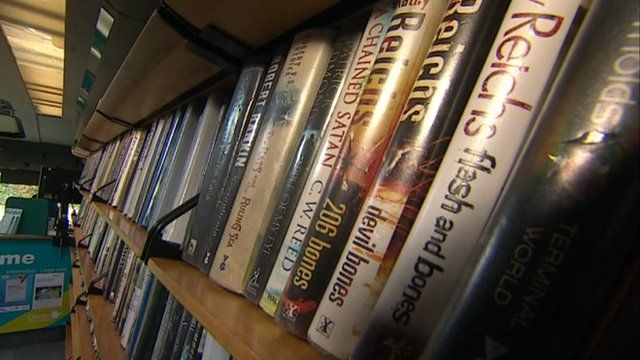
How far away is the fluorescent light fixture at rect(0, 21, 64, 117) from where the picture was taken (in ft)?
6.67

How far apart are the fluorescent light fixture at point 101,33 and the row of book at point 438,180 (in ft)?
4.58

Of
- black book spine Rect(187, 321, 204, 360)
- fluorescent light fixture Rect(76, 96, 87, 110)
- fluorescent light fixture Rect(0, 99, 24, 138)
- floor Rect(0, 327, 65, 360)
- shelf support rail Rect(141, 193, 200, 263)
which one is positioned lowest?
floor Rect(0, 327, 65, 360)

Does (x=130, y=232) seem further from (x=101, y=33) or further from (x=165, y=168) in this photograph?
(x=101, y=33)

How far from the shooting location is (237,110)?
21.0 inches

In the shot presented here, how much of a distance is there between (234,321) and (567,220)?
1.06 feet

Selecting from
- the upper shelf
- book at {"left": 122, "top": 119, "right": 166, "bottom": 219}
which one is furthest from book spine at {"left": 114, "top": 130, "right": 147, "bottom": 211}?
the upper shelf

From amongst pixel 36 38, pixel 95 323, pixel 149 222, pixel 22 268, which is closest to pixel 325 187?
pixel 149 222

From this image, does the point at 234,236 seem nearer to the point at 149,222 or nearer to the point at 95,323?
the point at 149,222

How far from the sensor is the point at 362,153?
311mm

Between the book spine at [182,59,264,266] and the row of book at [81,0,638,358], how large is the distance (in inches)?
1.3

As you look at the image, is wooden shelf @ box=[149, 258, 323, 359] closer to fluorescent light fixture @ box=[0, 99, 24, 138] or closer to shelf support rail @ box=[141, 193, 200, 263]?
shelf support rail @ box=[141, 193, 200, 263]

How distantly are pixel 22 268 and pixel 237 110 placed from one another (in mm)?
3326

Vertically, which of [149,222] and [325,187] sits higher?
[325,187]

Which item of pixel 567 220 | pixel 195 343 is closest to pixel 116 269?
pixel 195 343
